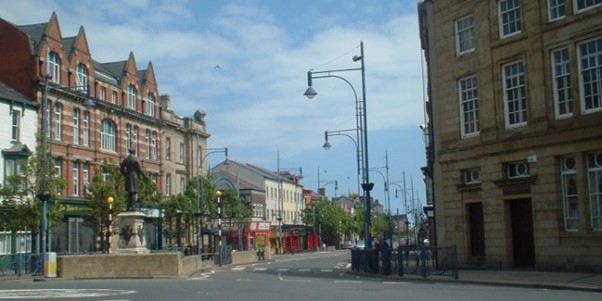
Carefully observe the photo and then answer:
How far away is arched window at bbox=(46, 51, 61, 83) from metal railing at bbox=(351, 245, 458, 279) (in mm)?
27766

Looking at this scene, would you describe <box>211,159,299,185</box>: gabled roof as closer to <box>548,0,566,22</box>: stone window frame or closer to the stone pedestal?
the stone pedestal

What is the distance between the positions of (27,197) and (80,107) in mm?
12973

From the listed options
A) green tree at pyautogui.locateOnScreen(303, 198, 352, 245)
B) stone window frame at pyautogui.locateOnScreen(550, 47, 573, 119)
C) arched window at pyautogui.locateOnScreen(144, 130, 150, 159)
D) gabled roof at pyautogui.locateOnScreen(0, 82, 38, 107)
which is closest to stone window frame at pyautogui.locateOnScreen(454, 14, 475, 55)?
stone window frame at pyautogui.locateOnScreen(550, 47, 573, 119)

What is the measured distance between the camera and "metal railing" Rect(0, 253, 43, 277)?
37.0m

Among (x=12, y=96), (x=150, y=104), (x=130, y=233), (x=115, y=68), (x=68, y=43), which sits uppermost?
(x=68, y=43)

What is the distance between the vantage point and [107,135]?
57.8m

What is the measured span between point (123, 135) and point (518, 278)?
41197mm

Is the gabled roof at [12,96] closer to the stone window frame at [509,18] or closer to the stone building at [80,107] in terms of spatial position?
the stone building at [80,107]

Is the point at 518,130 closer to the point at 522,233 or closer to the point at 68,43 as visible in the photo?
the point at 522,233

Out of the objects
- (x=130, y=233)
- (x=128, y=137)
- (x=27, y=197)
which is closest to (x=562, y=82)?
(x=130, y=233)

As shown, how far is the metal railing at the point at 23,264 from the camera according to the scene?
3700 cm

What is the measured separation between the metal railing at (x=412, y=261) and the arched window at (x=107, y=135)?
29.7m

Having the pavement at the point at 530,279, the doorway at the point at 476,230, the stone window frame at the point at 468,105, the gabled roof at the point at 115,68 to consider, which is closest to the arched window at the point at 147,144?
the gabled roof at the point at 115,68

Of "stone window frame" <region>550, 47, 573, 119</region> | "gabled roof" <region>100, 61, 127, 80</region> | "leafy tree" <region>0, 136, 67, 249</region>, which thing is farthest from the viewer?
"gabled roof" <region>100, 61, 127, 80</region>
